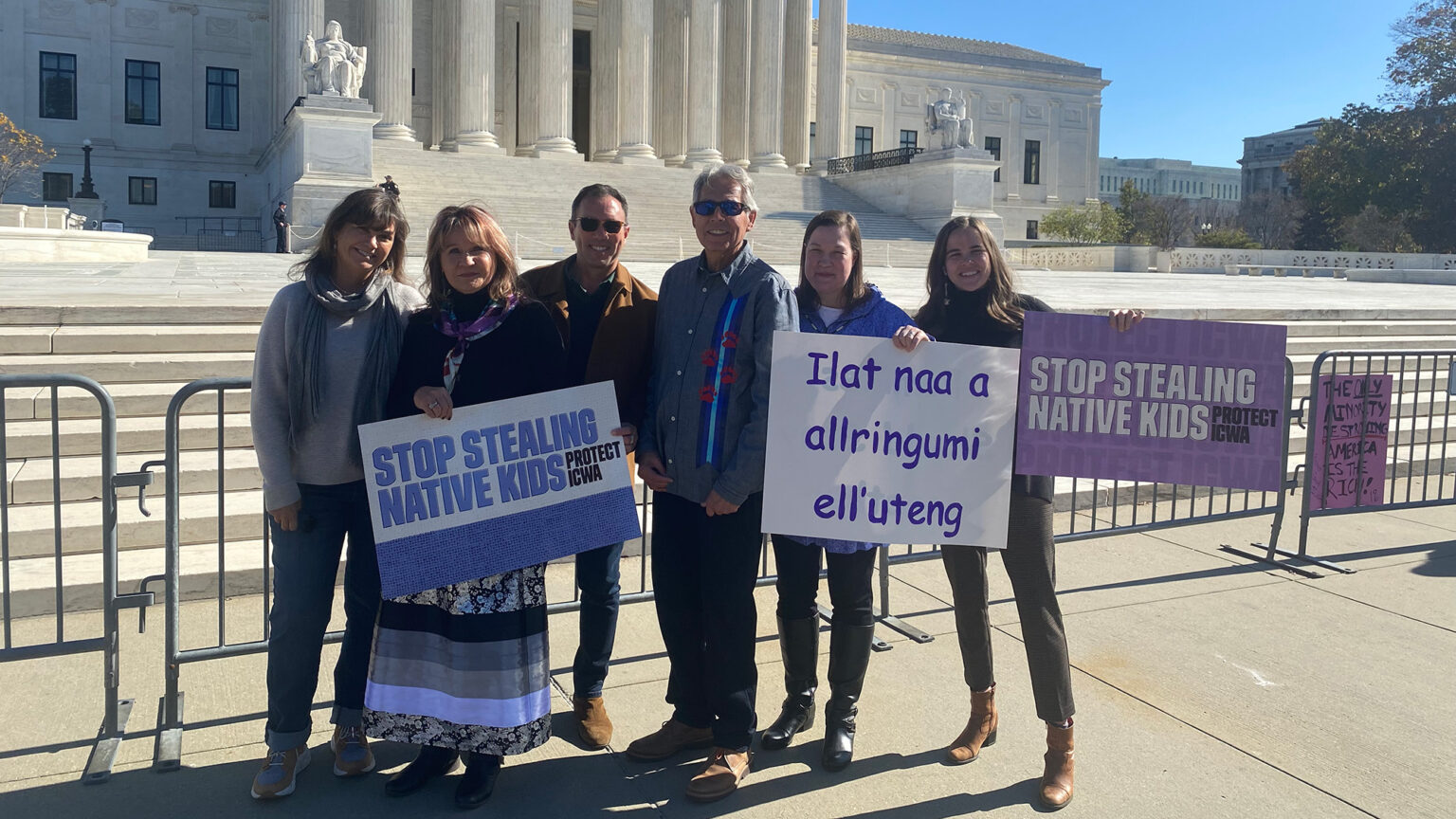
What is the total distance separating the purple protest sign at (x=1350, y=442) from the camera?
24.2 feet

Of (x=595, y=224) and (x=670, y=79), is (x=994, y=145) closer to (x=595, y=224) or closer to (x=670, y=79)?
(x=670, y=79)

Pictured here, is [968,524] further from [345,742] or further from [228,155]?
[228,155]

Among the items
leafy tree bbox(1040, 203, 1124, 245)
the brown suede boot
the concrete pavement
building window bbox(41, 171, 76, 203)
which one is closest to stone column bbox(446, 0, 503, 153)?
building window bbox(41, 171, 76, 203)

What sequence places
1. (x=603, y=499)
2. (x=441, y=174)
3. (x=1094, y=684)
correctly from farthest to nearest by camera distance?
1. (x=441, y=174)
2. (x=1094, y=684)
3. (x=603, y=499)

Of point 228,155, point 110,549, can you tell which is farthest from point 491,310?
point 228,155

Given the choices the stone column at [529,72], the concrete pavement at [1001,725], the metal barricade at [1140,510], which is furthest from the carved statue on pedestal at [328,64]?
the concrete pavement at [1001,725]

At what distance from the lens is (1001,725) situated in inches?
177

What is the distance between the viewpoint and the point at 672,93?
40.6m

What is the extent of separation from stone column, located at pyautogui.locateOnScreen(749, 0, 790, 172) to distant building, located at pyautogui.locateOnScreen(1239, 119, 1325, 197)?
84.4m

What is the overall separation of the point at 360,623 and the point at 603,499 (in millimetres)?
1004

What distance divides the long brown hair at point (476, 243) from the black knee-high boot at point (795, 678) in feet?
5.53

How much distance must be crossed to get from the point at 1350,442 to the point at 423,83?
40276mm

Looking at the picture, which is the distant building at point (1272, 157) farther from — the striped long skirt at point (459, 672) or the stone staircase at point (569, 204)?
the striped long skirt at point (459, 672)

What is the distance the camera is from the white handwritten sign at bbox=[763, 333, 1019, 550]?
4090 millimetres
